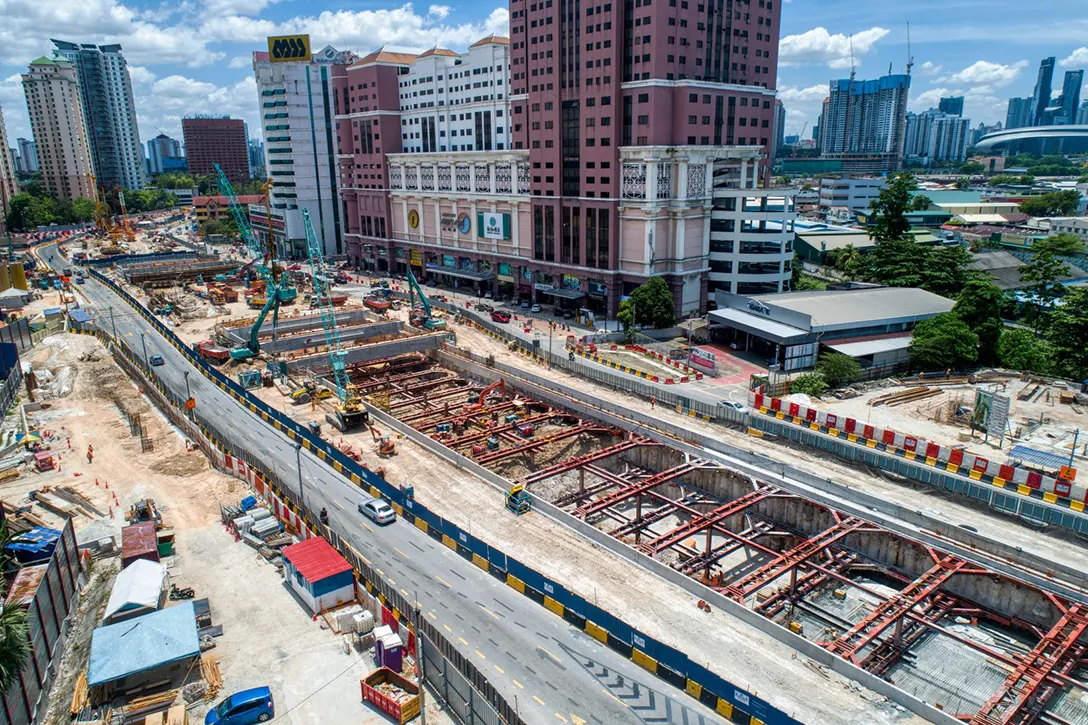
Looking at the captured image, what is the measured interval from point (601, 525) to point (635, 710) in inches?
1029

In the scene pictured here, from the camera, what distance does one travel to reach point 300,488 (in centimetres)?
5884

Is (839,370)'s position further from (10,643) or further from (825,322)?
(10,643)

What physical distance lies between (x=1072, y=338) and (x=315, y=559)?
89.3 m

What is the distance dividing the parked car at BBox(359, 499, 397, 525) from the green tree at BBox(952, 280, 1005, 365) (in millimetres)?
78219

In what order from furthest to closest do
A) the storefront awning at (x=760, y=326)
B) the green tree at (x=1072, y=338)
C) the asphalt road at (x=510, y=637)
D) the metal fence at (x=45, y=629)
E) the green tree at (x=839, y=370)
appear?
the storefront awning at (x=760, y=326) < the green tree at (x=1072, y=338) < the green tree at (x=839, y=370) < the asphalt road at (x=510, y=637) < the metal fence at (x=45, y=629)

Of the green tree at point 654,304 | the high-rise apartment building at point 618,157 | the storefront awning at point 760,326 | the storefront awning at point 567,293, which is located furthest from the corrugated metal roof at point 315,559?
the storefront awning at point 567,293

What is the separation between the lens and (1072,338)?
8481 cm

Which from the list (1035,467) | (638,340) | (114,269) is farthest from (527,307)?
(114,269)

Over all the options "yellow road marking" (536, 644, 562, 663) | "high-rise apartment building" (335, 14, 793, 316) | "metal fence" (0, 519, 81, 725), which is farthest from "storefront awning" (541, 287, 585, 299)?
"metal fence" (0, 519, 81, 725)

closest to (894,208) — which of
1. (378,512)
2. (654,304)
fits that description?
(654,304)

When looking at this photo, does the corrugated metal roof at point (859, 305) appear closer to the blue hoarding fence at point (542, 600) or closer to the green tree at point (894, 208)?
the green tree at point (894, 208)

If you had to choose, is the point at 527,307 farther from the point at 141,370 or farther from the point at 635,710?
the point at 635,710

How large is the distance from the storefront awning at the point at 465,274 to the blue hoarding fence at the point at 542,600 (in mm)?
74226

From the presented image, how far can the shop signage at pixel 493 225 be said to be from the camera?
445 feet
